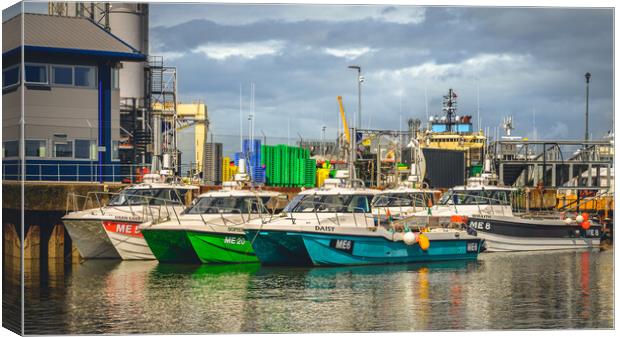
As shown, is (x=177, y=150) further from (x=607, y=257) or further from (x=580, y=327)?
(x=580, y=327)

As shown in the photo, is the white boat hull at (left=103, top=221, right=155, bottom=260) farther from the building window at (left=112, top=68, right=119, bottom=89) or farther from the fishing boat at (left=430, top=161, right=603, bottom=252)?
the fishing boat at (left=430, top=161, right=603, bottom=252)

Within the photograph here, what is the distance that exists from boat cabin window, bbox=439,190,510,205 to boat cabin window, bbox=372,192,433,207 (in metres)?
0.72

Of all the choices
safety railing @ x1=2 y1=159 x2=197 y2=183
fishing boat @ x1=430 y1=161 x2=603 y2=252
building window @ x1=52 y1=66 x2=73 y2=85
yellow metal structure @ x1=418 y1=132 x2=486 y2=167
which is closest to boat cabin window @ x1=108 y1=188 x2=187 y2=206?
safety railing @ x1=2 y1=159 x2=197 y2=183

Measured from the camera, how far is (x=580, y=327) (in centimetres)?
1825

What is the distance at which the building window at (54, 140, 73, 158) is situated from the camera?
90.2 feet

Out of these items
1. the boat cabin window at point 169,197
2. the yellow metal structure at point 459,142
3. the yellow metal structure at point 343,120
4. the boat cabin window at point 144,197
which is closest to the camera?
the yellow metal structure at point 343,120

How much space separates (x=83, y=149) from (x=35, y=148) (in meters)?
3.88

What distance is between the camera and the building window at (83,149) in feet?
96.3

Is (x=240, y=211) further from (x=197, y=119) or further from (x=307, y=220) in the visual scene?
(x=197, y=119)

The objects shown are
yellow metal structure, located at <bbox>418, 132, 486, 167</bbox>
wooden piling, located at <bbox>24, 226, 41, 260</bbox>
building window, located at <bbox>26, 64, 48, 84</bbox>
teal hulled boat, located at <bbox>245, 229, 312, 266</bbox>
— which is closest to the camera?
building window, located at <bbox>26, 64, 48, 84</bbox>

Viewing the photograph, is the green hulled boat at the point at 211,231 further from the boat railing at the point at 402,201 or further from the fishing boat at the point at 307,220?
the boat railing at the point at 402,201

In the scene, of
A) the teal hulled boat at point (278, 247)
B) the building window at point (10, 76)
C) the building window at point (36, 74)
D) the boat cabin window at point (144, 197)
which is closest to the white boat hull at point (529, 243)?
the teal hulled boat at point (278, 247)

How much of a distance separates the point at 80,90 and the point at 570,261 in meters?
16.0

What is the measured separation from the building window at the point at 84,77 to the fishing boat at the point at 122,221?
3561mm
